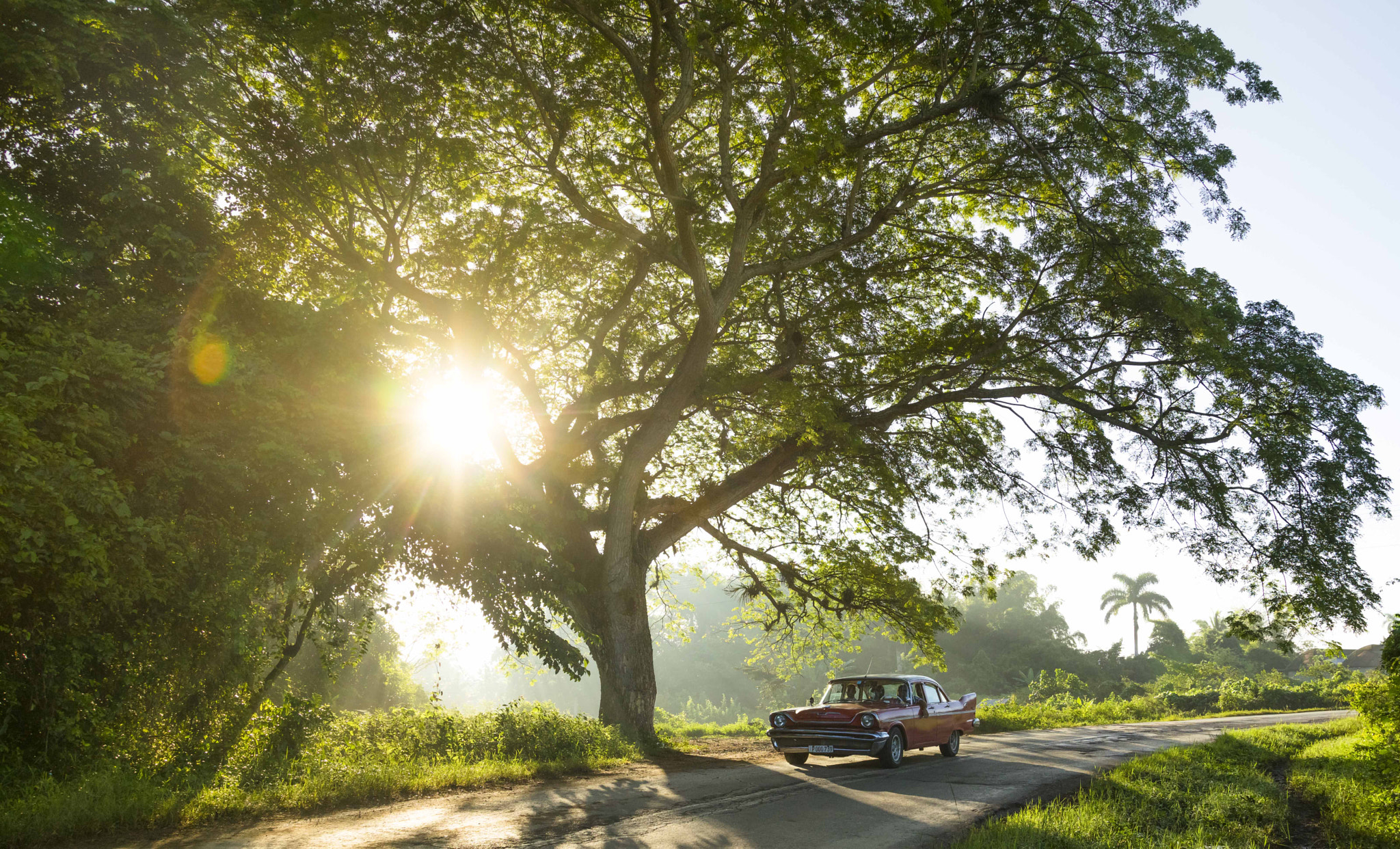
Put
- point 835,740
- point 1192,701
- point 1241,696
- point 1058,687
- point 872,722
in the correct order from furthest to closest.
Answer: point 1058,687, point 1241,696, point 1192,701, point 835,740, point 872,722

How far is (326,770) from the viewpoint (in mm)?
8328

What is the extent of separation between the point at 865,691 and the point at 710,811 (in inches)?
231

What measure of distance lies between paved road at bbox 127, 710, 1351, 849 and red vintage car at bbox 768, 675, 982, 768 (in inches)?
12.7

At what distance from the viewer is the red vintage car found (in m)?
11.6

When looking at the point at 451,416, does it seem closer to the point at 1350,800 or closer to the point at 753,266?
the point at 753,266

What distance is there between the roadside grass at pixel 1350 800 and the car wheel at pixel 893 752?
5.09m

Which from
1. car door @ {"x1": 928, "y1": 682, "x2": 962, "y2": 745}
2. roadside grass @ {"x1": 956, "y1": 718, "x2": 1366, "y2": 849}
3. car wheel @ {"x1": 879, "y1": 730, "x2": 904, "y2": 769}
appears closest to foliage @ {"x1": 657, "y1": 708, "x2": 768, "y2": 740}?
car door @ {"x1": 928, "y1": 682, "x2": 962, "y2": 745}

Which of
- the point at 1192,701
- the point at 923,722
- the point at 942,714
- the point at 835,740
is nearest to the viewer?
the point at 835,740

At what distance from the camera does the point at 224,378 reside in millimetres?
8391

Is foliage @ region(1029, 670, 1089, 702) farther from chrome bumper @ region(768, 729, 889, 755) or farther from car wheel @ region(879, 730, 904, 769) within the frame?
chrome bumper @ region(768, 729, 889, 755)

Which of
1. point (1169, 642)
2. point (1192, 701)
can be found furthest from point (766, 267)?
point (1169, 642)

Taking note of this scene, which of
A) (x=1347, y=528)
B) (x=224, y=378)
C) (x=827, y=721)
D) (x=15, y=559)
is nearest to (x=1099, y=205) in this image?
(x=1347, y=528)

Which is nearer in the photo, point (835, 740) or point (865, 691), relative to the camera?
point (835, 740)

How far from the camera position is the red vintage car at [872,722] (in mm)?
11594
